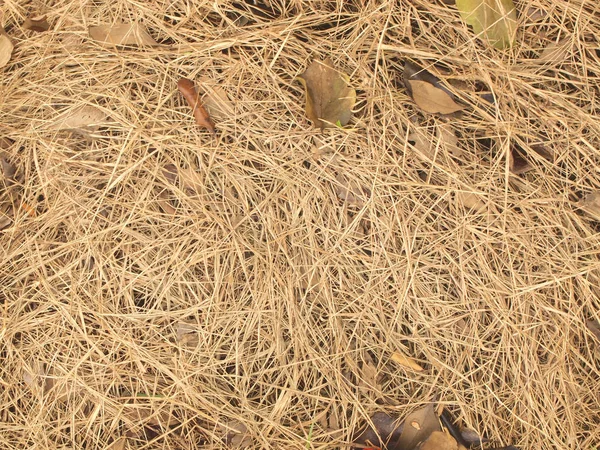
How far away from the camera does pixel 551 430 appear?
181 cm

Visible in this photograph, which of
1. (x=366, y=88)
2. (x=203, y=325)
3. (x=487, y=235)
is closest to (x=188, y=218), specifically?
(x=203, y=325)

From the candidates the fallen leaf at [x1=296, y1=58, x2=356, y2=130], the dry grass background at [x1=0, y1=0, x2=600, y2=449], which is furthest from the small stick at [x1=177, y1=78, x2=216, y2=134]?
the fallen leaf at [x1=296, y1=58, x2=356, y2=130]

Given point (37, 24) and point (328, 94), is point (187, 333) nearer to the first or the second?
point (328, 94)

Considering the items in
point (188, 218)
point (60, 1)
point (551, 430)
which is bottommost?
point (551, 430)

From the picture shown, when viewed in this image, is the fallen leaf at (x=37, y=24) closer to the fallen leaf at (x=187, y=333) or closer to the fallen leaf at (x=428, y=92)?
the fallen leaf at (x=187, y=333)

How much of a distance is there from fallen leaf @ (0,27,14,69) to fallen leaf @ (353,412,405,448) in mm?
1831

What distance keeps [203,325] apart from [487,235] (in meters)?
1.04

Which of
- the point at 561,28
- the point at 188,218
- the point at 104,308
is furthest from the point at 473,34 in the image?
the point at 104,308

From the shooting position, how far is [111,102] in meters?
1.87

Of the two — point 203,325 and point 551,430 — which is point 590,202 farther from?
point 203,325

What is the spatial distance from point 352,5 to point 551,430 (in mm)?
1644

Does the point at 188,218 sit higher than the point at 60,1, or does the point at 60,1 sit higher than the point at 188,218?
the point at 60,1

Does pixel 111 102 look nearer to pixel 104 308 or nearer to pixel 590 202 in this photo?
pixel 104 308

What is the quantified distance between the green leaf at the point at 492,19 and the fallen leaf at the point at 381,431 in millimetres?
1353
